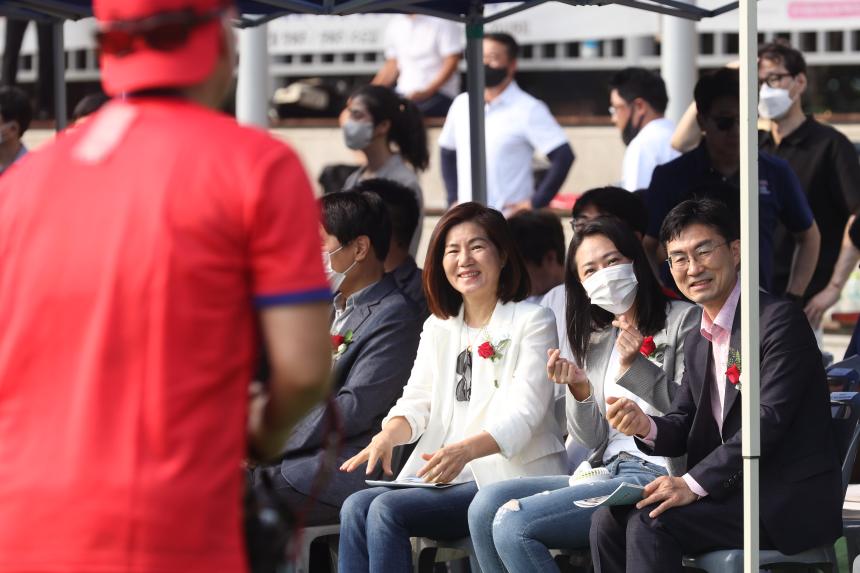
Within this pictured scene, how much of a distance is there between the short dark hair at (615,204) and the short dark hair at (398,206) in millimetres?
667

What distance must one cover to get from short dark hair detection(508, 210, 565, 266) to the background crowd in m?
0.02

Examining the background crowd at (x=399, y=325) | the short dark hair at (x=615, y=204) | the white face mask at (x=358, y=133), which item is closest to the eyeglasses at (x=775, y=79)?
the background crowd at (x=399, y=325)

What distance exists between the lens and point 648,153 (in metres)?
7.33

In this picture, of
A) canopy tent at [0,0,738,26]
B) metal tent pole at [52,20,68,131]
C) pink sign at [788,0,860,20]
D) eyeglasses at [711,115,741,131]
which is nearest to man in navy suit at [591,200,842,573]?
eyeglasses at [711,115,741,131]

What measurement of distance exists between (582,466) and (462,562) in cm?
62

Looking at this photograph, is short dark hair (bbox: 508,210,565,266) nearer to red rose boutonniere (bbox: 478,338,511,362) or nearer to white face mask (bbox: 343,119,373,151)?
red rose boutonniere (bbox: 478,338,511,362)

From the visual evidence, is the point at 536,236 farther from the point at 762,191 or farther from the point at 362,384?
the point at 362,384

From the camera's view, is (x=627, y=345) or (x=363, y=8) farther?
(x=363, y=8)

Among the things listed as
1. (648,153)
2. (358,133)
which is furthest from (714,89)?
(358,133)

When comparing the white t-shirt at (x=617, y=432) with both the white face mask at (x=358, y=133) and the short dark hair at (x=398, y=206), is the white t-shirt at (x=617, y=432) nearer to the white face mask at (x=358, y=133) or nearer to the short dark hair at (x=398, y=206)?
the short dark hair at (x=398, y=206)

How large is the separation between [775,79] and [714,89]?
82cm

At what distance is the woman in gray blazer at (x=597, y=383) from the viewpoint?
14.8 ft

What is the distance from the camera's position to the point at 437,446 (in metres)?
4.98

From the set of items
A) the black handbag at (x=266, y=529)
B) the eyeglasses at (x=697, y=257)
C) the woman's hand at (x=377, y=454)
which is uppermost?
the eyeglasses at (x=697, y=257)
